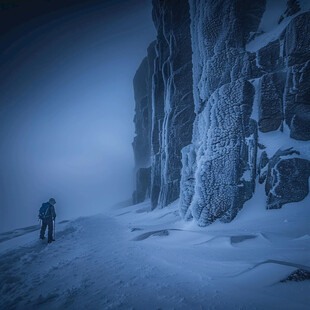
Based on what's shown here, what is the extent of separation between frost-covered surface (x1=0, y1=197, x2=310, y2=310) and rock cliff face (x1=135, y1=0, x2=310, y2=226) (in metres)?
1.00

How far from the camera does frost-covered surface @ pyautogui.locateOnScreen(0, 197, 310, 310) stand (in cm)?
204

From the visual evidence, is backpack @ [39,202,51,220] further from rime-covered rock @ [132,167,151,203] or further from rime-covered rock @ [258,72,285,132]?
rime-covered rock @ [132,167,151,203]

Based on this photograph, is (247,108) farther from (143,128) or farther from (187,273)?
(143,128)

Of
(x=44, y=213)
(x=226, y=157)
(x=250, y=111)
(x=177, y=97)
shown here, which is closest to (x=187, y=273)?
(x=226, y=157)

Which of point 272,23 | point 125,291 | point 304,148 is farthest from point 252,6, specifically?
point 125,291

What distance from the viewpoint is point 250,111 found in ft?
21.4

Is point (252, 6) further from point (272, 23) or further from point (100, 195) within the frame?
point (100, 195)

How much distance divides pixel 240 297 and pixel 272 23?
10158 mm

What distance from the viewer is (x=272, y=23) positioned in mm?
7293

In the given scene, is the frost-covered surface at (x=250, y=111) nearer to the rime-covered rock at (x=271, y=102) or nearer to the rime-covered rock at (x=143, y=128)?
the rime-covered rock at (x=271, y=102)

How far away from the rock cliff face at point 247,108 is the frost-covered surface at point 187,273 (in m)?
1.00

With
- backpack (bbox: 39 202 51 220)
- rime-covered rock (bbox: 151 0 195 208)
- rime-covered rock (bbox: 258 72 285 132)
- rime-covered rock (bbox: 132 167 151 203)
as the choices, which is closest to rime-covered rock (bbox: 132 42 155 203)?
rime-covered rock (bbox: 132 167 151 203)

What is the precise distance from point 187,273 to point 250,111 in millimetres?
6199

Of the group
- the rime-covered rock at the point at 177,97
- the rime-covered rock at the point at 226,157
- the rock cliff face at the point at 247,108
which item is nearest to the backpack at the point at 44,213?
the rock cliff face at the point at 247,108
